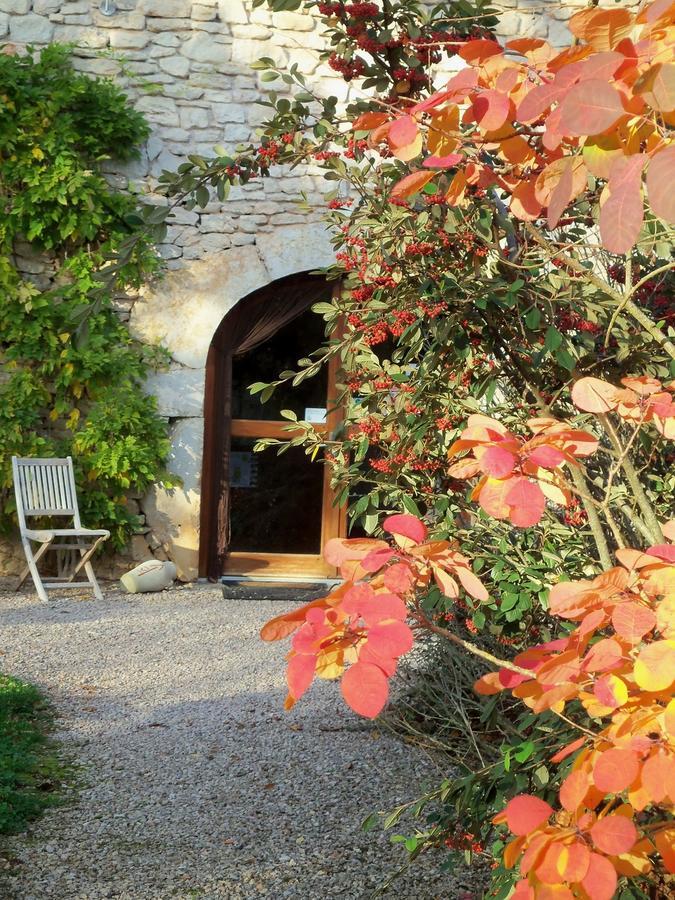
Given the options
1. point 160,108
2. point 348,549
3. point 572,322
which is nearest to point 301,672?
point 348,549

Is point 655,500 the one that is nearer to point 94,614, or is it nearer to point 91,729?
point 91,729

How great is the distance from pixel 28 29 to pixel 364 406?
17.0 ft

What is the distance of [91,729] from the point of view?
3.27m

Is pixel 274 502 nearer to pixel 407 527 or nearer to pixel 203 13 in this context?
pixel 203 13

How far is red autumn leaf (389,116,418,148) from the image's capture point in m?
1.01

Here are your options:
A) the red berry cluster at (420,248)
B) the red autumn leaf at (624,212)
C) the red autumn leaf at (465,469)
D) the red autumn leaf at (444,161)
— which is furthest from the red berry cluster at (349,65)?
the red autumn leaf at (624,212)

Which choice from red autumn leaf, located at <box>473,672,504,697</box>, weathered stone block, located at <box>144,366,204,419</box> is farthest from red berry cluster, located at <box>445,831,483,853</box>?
weathered stone block, located at <box>144,366,204,419</box>

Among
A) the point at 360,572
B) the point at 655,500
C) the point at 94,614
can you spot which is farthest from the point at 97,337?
the point at 360,572

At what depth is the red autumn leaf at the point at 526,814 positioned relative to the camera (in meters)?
0.98

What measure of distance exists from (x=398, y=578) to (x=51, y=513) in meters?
5.38

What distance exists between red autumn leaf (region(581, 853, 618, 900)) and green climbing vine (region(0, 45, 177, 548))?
547 cm

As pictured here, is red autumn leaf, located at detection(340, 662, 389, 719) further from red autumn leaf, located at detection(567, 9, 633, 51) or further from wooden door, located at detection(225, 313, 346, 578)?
wooden door, located at detection(225, 313, 346, 578)

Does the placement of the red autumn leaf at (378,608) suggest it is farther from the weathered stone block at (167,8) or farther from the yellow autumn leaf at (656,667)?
the weathered stone block at (167,8)

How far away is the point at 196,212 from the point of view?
656 centimetres
